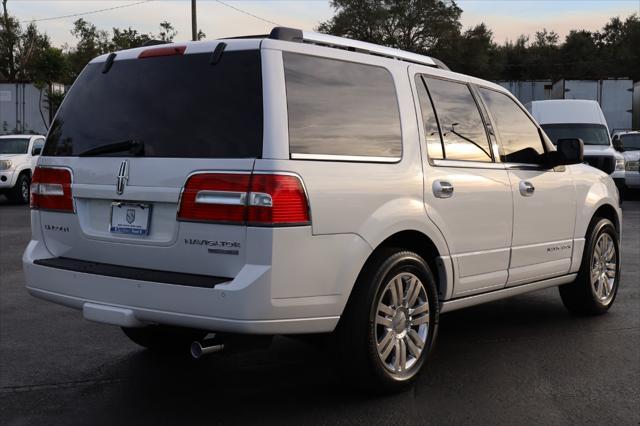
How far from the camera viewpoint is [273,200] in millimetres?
3629

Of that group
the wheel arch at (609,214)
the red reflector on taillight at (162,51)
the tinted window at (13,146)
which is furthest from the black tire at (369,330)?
the tinted window at (13,146)

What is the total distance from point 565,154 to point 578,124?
12.6 meters

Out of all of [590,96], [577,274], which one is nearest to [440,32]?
[590,96]

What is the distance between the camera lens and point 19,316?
6.55 meters

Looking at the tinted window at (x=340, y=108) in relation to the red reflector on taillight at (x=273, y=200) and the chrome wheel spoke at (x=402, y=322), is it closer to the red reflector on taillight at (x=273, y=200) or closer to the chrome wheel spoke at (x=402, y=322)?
the red reflector on taillight at (x=273, y=200)

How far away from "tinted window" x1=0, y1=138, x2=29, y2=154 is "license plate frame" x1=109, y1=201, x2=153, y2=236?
16719 mm

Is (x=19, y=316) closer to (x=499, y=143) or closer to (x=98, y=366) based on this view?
(x=98, y=366)

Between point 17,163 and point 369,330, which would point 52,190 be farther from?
point 17,163

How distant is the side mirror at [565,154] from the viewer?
572 centimetres

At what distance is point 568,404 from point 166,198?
7.87 feet

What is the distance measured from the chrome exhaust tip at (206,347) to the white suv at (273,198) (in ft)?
0.55

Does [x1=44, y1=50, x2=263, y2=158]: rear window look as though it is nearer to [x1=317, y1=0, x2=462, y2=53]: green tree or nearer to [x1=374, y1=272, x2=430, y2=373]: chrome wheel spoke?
[x1=374, y1=272, x2=430, y2=373]: chrome wheel spoke

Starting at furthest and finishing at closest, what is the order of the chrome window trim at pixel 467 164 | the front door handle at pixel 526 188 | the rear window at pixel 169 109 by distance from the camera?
1. the front door handle at pixel 526 188
2. the chrome window trim at pixel 467 164
3. the rear window at pixel 169 109

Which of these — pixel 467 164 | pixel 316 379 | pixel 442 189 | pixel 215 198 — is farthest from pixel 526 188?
pixel 215 198
